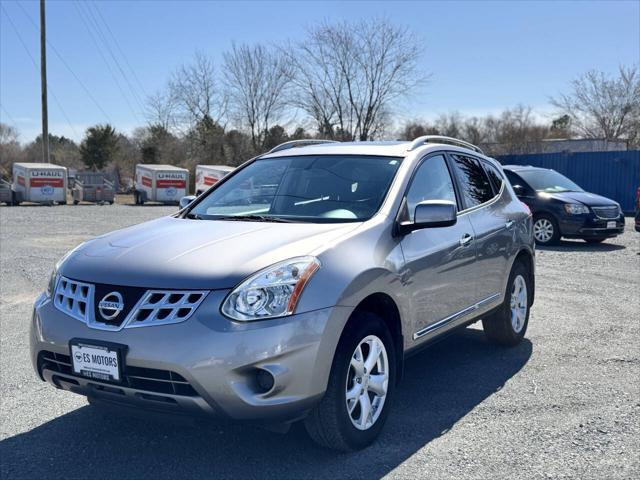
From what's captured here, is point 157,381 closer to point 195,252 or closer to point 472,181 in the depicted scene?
point 195,252

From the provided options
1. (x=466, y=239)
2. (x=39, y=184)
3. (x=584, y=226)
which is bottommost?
(x=584, y=226)

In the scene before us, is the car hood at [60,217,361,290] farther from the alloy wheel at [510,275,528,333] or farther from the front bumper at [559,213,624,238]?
the front bumper at [559,213,624,238]

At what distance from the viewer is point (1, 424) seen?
418 centimetres

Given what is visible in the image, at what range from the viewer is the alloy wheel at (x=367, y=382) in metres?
3.65

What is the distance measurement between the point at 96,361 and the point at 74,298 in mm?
397

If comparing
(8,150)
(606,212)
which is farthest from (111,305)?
(8,150)

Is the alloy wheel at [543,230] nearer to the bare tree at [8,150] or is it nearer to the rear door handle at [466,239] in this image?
the rear door handle at [466,239]

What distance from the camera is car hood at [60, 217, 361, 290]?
3.28 meters

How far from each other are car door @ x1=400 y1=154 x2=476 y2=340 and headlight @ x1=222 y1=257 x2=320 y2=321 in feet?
3.18

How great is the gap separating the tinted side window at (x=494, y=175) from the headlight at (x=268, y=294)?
10.2 ft

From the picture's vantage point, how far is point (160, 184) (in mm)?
38062

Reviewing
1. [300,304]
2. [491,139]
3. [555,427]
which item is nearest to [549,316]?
[555,427]

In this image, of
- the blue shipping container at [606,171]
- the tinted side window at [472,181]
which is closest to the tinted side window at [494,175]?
the tinted side window at [472,181]

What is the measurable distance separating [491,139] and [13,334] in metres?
53.1
